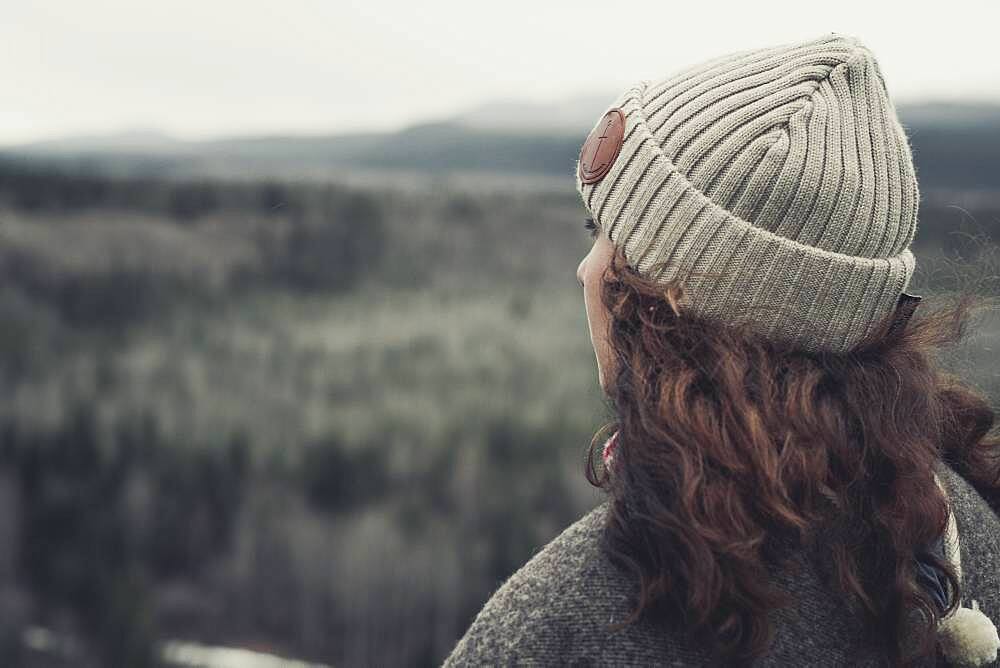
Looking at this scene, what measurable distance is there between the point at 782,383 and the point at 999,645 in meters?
0.40

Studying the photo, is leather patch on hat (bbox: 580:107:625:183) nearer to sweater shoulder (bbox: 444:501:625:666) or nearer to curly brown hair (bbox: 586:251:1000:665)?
curly brown hair (bbox: 586:251:1000:665)

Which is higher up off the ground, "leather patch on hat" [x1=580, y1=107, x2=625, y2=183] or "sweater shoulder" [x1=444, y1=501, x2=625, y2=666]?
"leather patch on hat" [x1=580, y1=107, x2=625, y2=183]

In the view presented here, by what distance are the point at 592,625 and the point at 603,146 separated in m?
0.65

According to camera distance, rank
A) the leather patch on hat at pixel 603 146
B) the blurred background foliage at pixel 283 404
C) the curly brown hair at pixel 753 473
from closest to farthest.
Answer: the curly brown hair at pixel 753 473 < the leather patch on hat at pixel 603 146 < the blurred background foliage at pixel 283 404

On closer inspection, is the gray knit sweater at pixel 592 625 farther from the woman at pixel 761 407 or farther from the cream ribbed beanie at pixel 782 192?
the cream ribbed beanie at pixel 782 192

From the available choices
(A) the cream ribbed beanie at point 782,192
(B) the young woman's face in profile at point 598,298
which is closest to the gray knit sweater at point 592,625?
(B) the young woman's face in profile at point 598,298

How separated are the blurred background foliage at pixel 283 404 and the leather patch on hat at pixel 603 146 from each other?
1.74 ft

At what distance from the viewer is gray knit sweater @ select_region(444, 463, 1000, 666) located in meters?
1.03

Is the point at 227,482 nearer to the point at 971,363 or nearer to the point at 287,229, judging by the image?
the point at 971,363

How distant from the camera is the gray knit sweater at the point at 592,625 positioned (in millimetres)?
1027

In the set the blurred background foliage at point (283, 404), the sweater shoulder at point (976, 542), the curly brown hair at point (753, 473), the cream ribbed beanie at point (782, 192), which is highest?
the cream ribbed beanie at point (782, 192)

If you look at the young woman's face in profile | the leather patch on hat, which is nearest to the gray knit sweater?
the young woman's face in profile

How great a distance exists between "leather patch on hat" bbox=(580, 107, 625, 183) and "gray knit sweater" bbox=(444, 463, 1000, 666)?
49 cm

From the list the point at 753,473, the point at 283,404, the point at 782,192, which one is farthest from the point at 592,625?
the point at 283,404
